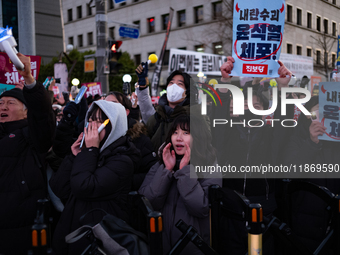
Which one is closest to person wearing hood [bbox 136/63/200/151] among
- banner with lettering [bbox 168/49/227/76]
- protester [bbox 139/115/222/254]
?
protester [bbox 139/115/222/254]

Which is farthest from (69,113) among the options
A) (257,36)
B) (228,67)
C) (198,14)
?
(198,14)

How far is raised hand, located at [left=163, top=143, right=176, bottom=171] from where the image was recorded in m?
2.42

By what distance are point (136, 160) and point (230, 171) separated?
88cm

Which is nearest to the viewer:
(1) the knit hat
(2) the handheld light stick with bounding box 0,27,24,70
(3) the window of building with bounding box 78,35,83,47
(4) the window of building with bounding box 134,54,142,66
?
(2) the handheld light stick with bounding box 0,27,24,70

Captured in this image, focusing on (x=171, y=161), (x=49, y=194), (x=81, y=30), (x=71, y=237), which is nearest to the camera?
(x=71, y=237)

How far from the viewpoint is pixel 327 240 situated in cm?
224

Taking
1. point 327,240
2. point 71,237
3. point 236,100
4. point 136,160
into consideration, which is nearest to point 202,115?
point 236,100

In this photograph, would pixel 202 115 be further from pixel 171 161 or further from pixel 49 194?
pixel 49 194

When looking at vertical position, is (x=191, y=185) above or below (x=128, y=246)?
above

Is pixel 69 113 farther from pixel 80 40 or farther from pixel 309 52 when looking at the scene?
pixel 80 40

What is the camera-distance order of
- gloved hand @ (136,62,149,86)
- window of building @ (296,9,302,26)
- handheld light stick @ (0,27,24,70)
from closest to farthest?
handheld light stick @ (0,27,24,70) < gloved hand @ (136,62,149,86) < window of building @ (296,9,302,26)

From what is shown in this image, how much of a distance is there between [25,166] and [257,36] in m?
2.27

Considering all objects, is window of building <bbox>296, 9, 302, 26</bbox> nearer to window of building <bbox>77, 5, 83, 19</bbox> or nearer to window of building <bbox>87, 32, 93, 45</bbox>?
window of building <bbox>87, 32, 93, 45</bbox>

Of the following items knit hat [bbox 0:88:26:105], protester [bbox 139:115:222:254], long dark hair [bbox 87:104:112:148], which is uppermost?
knit hat [bbox 0:88:26:105]
